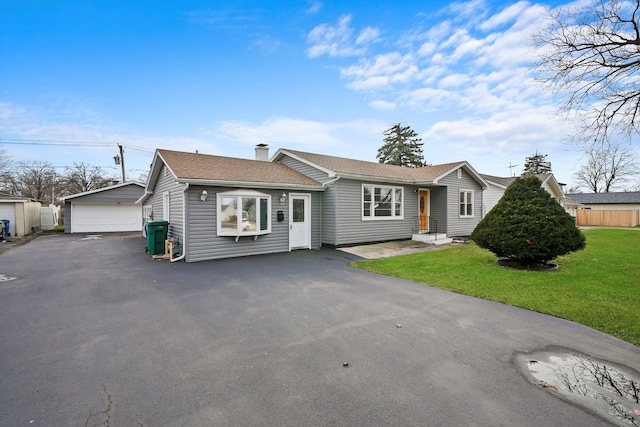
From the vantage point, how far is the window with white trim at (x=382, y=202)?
40.1 ft

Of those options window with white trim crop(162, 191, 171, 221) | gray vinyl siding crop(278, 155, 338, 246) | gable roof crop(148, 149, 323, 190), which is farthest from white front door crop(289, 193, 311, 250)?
window with white trim crop(162, 191, 171, 221)

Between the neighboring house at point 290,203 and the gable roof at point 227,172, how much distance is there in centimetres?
4

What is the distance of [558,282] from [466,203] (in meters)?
10.0

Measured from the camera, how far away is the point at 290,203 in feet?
36.3

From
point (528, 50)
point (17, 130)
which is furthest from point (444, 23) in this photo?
point (17, 130)

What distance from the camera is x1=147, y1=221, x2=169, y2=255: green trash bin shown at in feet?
32.7

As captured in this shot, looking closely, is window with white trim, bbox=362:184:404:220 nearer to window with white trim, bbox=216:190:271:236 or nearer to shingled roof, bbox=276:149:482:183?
shingled roof, bbox=276:149:482:183

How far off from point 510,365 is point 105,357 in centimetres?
453

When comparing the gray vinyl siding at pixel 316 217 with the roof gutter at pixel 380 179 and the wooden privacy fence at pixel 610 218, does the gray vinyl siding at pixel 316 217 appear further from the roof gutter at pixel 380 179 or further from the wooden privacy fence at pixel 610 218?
the wooden privacy fence at pixel 610 218

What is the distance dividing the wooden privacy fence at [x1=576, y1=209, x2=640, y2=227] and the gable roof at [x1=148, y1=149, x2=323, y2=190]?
32.0m

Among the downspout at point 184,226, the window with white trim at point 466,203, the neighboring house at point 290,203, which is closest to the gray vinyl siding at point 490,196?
the window with white trim at point 466,203

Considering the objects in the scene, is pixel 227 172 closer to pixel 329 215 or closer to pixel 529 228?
pixel 329 215

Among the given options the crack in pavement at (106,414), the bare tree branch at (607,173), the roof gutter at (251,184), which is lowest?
the crack in pavement at (106,414)

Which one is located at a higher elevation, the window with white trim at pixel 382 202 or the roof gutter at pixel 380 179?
the roof gutter at pixel 380 179
